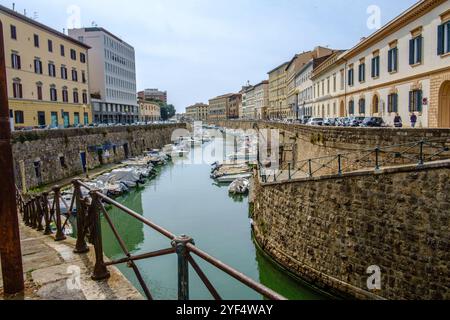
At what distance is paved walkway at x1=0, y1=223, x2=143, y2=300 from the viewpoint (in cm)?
445

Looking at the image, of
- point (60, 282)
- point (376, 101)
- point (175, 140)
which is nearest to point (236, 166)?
point (376, 101)

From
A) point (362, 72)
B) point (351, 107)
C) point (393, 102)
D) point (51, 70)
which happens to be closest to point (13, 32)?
point (51, 70)

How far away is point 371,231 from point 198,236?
421 inches

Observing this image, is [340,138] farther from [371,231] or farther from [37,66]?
[37,66]

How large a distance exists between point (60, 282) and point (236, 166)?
36.1m

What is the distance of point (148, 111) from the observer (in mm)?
111312

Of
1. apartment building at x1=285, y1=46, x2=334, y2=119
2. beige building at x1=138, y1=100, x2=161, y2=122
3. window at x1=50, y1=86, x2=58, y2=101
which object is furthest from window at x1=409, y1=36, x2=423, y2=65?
beige building at x1=138, y1=100, x2=161, y2=122

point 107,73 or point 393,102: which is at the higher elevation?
point 107,73

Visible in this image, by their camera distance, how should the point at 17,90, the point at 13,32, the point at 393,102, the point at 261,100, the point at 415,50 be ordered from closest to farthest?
the point at 415,50
the point at 393,102
the point at 13,32
the point at 17,90
the point at 261,100

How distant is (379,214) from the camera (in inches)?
426

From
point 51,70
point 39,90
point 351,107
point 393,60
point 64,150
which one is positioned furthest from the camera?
point 51,70
